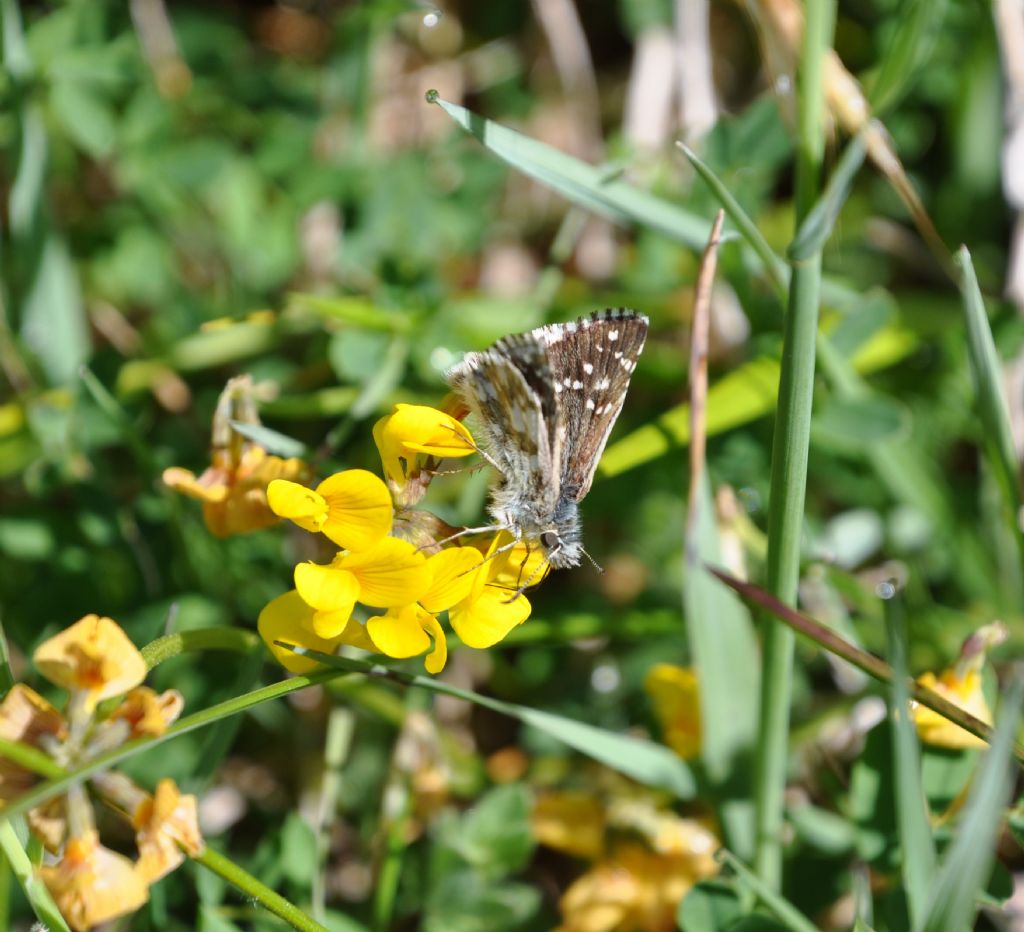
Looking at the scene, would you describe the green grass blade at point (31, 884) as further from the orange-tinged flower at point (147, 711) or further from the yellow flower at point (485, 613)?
the yellow flower at point (485, 613)

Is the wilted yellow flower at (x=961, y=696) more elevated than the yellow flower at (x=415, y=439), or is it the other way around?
the yellow flower at (x=415, y=439)

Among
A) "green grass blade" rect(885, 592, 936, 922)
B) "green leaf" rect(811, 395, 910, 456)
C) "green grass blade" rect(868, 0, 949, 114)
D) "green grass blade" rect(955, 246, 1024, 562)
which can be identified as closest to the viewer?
"green grass blade" rect(885, 592, 936, 922)

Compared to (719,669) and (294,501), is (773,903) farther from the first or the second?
(294,501)

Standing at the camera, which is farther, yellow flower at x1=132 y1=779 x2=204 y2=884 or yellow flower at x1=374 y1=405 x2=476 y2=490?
yellow flower at x1=374 y1=405 x2=476 y2=490

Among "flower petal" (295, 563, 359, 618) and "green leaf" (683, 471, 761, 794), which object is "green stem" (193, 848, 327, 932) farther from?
"green leaf" (683, 471, 761, 794)

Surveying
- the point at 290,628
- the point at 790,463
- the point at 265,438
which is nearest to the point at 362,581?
the point at 290,628

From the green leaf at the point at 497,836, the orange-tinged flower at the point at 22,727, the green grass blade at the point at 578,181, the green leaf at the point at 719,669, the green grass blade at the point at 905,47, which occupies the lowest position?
the green leaf at the point at 497,836

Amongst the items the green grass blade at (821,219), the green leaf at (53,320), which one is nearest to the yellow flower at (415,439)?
the green grass blade at (821,219)

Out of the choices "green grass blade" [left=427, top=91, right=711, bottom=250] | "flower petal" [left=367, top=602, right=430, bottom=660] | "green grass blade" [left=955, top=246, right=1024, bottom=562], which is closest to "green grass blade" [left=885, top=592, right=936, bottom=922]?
"green grass blade" [left=955, top=246, right=1024, bottom=562]
